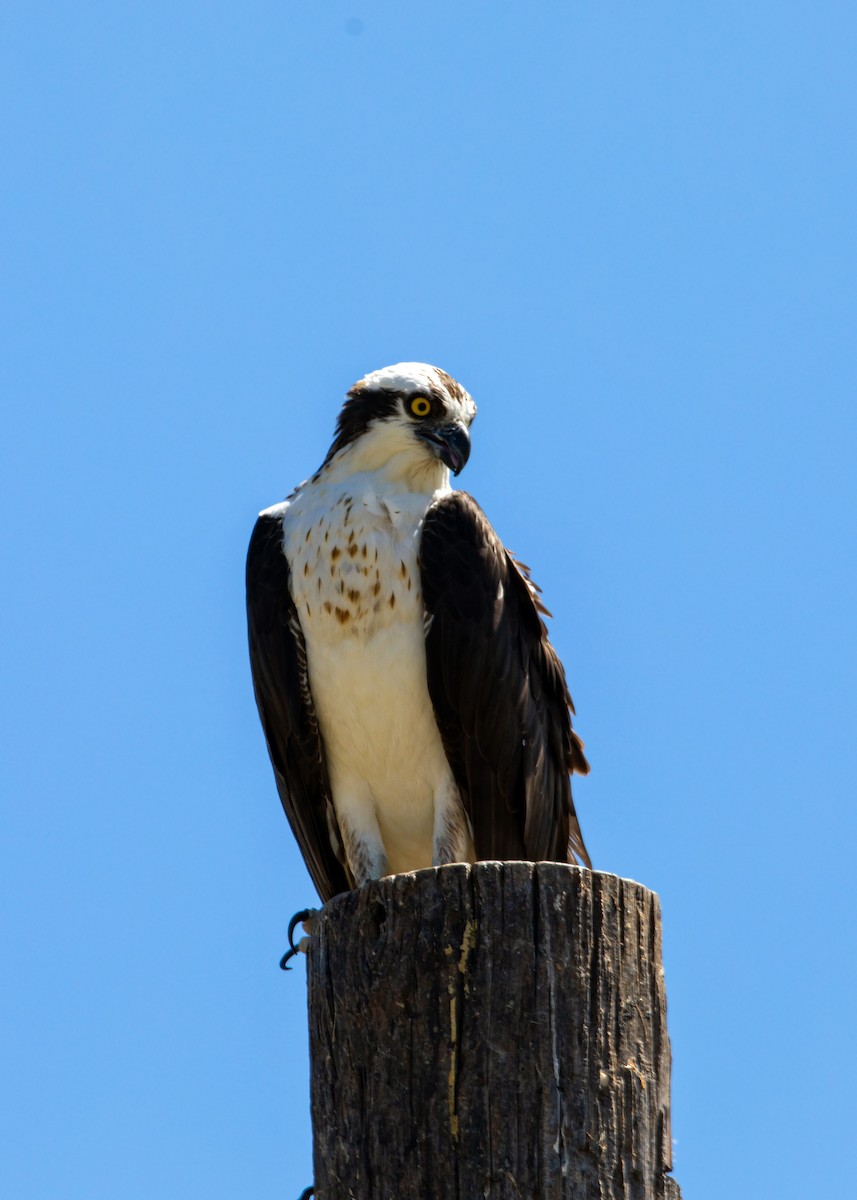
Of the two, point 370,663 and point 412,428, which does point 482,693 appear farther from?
point 412,428

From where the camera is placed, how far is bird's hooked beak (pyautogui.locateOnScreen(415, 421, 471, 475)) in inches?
240

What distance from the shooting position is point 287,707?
616 centimetres

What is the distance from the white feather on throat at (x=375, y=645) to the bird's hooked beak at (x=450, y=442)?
0.24ft

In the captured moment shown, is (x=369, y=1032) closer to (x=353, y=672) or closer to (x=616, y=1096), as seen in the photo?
(x=616, y=1096)

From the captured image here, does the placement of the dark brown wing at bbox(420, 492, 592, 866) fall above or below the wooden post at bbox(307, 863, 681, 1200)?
above

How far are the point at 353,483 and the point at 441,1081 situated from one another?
3173 mm

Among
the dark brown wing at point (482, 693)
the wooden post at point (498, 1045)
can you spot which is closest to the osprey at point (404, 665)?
the dark brown wing at point (482, 693)

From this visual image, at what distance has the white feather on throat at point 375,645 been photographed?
19.4 feet

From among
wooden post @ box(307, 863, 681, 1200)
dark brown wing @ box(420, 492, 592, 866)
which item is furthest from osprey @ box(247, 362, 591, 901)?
wooden post @ box(307, 863, 681, 1200)

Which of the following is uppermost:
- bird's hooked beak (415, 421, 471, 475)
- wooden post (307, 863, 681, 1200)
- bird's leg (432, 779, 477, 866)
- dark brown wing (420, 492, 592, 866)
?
bird's hooked beak (415, 421, 471, 475)

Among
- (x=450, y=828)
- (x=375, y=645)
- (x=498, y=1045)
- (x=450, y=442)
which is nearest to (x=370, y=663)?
(x=375, y=645)

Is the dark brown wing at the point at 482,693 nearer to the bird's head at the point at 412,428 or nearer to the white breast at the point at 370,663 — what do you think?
the white breast at the point at 370,663

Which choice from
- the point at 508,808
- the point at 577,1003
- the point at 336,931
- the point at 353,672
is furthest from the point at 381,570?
the point at 577,1003

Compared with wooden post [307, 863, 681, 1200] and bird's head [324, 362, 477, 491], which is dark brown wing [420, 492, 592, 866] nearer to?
bird's head [324, 362, 477, 491]
